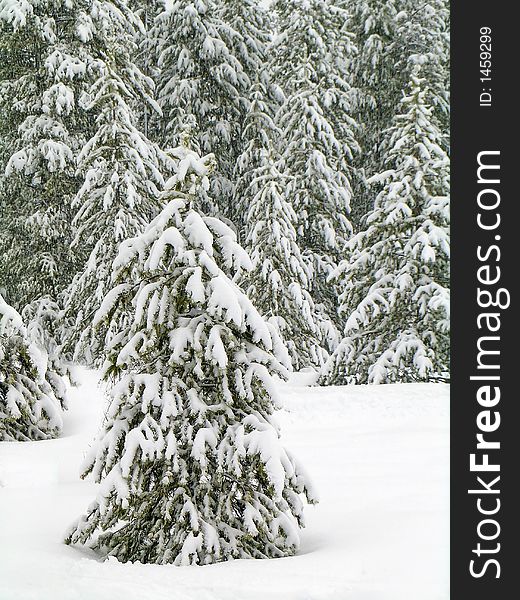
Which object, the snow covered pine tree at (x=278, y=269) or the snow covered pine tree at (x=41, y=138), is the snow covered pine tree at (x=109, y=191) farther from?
the snow covered pine tree at (x=278, y=269)

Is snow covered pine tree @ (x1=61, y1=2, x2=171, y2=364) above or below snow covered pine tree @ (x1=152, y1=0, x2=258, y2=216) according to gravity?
below

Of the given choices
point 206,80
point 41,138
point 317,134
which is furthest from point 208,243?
point 206,80

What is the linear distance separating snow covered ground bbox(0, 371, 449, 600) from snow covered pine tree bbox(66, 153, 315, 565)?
34 cm

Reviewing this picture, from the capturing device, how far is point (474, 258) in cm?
422

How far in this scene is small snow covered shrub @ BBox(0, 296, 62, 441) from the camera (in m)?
8.70

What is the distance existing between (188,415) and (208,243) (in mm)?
1282

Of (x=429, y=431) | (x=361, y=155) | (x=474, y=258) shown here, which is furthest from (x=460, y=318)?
(x=361, y=155)

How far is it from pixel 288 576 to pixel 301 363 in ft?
40.3

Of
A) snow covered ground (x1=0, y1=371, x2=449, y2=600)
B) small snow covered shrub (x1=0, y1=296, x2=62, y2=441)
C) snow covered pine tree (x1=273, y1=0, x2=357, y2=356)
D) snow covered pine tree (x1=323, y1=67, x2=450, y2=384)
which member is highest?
snow covered pine tree (x1=273, y1=0, x2=357, y2=356)

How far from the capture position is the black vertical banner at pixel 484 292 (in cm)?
407

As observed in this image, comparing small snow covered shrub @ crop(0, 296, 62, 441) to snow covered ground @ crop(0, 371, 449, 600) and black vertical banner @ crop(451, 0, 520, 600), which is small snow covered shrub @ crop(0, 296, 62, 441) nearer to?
snow covered ground @ crop(0, 371, 449, 600)

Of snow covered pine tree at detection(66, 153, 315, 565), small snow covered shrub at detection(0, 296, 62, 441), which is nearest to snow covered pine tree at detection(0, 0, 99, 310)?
small snow covered shrub at detection(0, 296, 62, 441)

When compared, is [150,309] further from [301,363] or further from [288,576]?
[301,363]

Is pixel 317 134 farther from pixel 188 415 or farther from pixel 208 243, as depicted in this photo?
pixel 188 415
